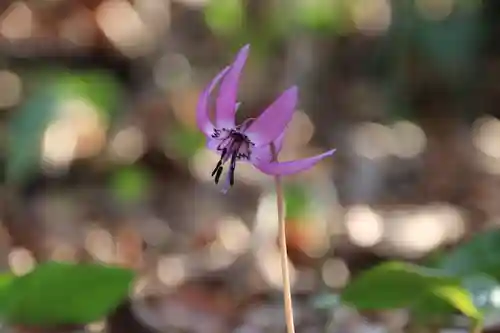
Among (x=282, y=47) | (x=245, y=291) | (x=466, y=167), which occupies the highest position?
(x=282, y=47)

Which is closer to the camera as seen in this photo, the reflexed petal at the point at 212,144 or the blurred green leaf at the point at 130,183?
the reflexed petal at the point at 212,144

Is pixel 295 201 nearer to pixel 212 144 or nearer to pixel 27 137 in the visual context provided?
pixel 27 137

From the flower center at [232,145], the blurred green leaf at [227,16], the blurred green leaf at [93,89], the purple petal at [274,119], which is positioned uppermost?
the blurred green leaf at [227,16]

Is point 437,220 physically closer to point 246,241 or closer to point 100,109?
point 246,241

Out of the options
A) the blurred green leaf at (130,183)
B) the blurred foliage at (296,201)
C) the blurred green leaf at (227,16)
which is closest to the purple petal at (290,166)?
the blurred foliage at (296,201)

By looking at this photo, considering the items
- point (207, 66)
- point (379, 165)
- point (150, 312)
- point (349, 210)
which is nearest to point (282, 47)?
point (207, 66)

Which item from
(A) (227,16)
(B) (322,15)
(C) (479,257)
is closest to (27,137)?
(A) (227,16)

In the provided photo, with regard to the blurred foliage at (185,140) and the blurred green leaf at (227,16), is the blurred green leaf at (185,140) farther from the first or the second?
the blurred green leaf at (227,16)
